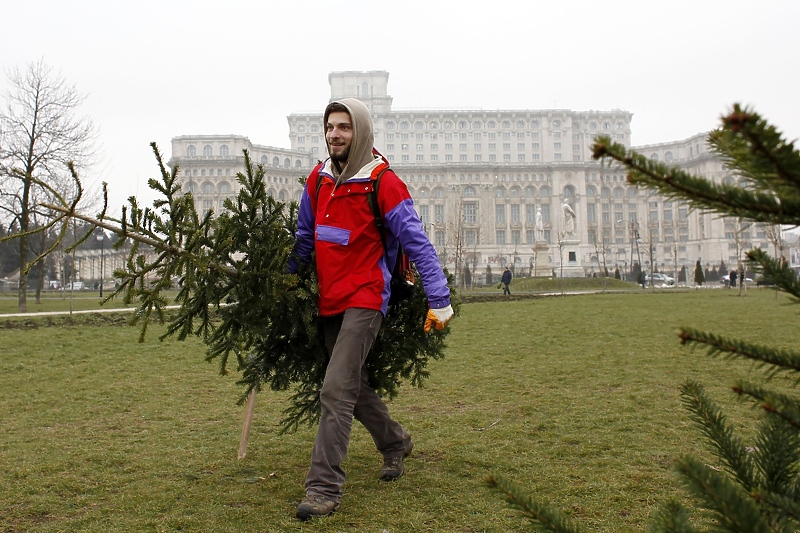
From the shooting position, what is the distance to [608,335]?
1188cm

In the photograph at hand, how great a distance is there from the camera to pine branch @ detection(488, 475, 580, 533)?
1.16 m

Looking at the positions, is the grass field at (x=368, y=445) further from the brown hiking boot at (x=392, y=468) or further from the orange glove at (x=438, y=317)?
the orange glove at (x=438, y=317)

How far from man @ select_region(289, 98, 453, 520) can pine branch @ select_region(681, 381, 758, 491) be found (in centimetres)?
222

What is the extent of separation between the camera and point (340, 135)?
12.4 ft

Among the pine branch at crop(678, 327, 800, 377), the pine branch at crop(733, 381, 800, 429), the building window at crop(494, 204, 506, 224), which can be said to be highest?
the building window at crop(494, 204, 506, 224)

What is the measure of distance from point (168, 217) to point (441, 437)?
2.62 metres

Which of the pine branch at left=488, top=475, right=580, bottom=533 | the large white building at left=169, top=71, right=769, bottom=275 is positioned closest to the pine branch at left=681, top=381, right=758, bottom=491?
the pine branch at left=488, top=475, right=580, bottom=533

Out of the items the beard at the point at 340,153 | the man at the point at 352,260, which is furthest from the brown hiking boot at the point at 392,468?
the beard at the point at 340,153

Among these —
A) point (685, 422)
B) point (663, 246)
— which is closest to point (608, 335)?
point (685, 422)

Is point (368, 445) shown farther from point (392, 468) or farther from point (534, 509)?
point (534, 509)

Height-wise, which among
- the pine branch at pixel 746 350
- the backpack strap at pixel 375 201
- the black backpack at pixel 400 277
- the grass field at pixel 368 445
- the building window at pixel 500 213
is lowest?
the grass field at pixel 368 445

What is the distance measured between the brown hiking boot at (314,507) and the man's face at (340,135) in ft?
6.08

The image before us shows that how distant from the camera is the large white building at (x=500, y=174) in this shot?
4055 inches

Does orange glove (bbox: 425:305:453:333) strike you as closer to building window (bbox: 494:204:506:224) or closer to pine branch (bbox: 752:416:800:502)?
pine branch (bbox: 752:416:800:502)
